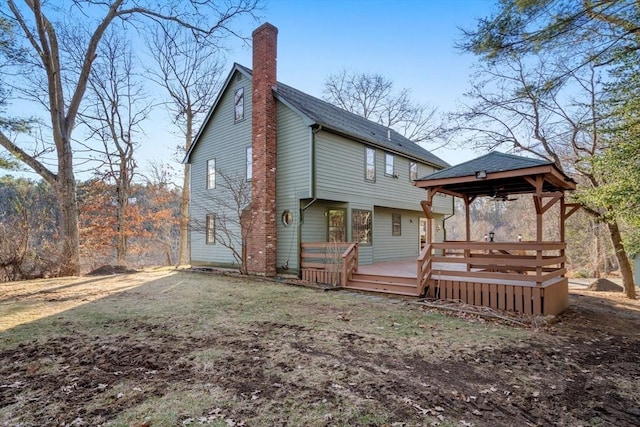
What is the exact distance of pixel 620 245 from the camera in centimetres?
1138

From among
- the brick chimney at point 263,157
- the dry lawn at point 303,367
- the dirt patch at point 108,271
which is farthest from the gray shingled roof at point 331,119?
the dirt patch at point 108,271

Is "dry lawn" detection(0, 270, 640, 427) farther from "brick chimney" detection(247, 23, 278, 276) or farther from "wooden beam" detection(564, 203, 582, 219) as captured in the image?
"brick chimney" detection(247, 23, 278, 276)

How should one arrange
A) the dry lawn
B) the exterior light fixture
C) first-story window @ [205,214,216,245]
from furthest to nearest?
1. first-story window @ [205,214,216,245]
2. the exterior light fixture
3. the dry lawn

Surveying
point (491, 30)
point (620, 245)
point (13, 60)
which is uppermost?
point (13, 60)

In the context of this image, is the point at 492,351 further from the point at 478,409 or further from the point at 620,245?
the point at 620,245

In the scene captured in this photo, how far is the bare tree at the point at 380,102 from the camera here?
27.4m

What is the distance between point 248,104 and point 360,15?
18.0 feet

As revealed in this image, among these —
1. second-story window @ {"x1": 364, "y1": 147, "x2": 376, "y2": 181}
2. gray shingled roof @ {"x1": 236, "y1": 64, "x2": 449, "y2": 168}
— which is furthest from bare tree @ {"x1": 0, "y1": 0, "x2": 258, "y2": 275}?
second-story window @ {"x1": 364, "y1": 147, "x2": 376, "y2": 181}

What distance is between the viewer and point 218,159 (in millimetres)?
14594

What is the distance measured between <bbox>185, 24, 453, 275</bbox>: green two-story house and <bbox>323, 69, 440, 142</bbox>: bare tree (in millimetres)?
12521

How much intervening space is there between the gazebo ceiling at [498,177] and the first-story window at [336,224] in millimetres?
4368

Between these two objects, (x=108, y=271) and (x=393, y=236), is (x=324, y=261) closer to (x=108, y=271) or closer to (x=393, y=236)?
(x=393, y=236)

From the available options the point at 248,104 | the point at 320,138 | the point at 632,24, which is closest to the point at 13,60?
the point at 248,104

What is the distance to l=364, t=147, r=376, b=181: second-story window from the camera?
13.8m
